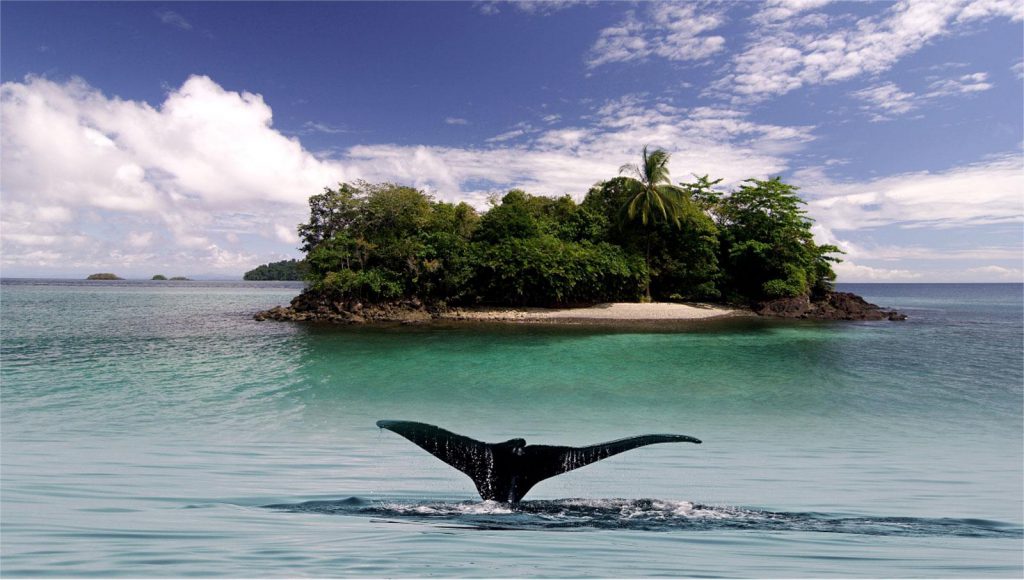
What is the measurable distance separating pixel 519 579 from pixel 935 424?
10.7 metres

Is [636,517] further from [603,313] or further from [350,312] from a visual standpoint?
[350,312]

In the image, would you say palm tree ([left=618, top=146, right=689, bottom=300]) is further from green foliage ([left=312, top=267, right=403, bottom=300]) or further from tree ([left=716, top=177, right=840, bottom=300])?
green foliage ([left=312, top=267, right=403, bottom=300])

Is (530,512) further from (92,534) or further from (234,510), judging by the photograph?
(92,534)

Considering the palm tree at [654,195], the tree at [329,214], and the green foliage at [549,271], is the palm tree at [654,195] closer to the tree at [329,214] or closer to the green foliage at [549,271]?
the green foliage at [549,271]

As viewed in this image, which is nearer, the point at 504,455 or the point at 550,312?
the point at 504,455

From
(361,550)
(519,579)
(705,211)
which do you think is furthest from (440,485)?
(705,211)

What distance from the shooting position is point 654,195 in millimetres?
35219

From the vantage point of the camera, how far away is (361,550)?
3.38 meters

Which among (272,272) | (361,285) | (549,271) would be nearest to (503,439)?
(549,271)

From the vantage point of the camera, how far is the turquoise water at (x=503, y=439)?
3465 mm

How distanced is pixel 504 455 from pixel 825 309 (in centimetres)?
3526

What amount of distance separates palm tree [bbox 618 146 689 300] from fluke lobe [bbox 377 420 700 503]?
106 feet

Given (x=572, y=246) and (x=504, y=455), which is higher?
(x=572, y=246)

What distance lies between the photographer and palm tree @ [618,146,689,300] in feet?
116
